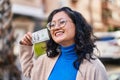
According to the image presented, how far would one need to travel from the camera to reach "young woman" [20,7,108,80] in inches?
130

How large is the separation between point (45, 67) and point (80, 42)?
1.04 feet

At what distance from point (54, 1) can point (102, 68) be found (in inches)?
1015

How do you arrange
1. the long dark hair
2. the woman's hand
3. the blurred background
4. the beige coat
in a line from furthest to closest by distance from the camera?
1. the blurred background
2. the woman's hand
3. the long dark hair
4. the beige coat

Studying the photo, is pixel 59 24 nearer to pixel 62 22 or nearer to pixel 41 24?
pixel 62 22

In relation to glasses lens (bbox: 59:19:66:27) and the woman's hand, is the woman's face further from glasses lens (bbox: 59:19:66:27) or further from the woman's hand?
the woman's hand

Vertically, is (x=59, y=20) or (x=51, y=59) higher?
(x=59, y=20)

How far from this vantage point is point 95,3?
33.3 meters

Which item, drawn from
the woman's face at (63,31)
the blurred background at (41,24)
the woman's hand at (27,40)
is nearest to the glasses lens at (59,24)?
the woman's face at (63,31)

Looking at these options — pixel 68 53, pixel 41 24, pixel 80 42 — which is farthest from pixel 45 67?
pixel 41 24

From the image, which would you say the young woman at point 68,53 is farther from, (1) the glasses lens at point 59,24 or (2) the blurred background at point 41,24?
(2) the blurred background at point 41,24

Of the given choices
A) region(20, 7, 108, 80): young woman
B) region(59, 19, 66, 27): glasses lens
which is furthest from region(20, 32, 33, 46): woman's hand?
region(59, 19, 66, 27): glasses lens

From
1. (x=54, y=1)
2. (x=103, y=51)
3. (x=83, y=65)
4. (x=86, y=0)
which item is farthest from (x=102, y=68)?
(x=86, y=0)

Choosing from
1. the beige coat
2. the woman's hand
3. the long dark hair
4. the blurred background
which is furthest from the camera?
the blurred background

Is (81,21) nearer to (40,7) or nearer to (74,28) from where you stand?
(74,28)
